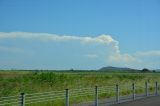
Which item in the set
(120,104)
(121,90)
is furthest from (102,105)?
(121,90)

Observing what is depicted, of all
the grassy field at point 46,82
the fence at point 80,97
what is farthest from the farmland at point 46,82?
the fence at point 80,97

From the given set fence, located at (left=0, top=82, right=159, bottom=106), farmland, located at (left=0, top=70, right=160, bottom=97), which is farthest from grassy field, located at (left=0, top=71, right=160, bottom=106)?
fence, located at (left=0, top=82, right=159, bottom=106)

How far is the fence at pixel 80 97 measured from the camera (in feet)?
70.4

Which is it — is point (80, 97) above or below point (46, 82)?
below

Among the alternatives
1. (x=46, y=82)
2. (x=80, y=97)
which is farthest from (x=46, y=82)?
(x=80, y=97)

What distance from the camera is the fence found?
21453mm

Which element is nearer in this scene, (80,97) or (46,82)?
(80,97)

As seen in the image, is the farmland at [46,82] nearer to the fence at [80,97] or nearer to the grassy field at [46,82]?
the grassy field at [46,82]

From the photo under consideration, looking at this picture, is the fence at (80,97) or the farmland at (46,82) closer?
the fence at (80,97)

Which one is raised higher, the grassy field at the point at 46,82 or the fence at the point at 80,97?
the grassy field at the point at 46,82

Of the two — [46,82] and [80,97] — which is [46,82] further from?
[80,97]

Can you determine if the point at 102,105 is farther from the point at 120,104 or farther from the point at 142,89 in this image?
the point at 142,89

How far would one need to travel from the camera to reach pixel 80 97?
103 ft

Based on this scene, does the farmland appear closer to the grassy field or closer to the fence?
the grassy field
